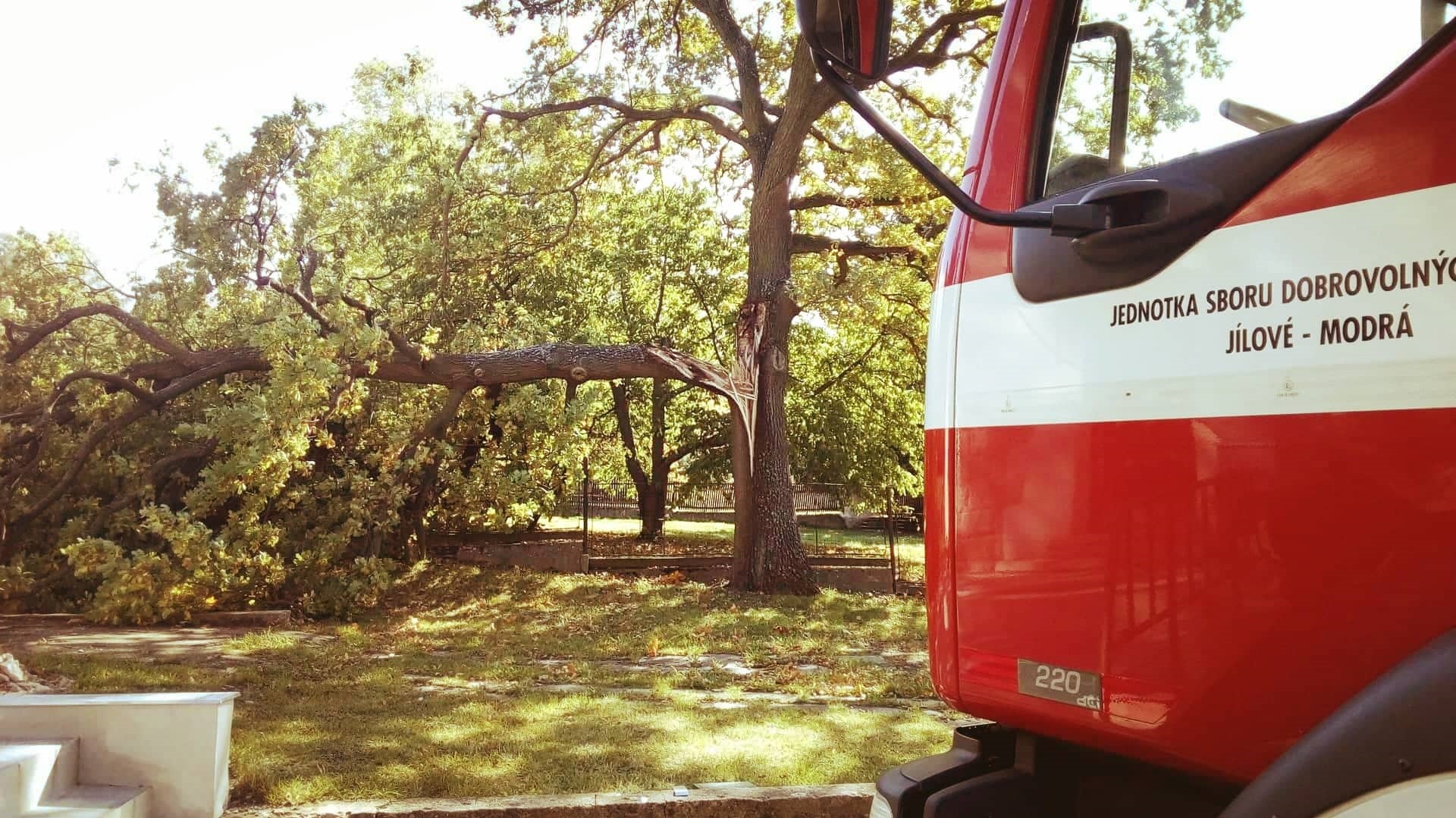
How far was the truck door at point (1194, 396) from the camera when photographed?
1549 mm

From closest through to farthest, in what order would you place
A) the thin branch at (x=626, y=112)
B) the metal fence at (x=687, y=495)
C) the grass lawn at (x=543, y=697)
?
1. the grass lawn at (x=543, y=697)
2. the thin branch at (x=626, y=112)
3. the metal fence at (x=687, y=495)

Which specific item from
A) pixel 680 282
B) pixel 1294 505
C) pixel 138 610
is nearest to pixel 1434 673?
pixel 1294 505

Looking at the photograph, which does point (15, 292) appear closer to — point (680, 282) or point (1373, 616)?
point (680, 282)

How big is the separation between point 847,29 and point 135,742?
142 inches

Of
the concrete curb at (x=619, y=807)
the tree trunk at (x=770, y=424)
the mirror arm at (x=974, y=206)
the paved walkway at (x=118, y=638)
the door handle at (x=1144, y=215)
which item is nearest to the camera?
the door handle at (x=1144, y=215)

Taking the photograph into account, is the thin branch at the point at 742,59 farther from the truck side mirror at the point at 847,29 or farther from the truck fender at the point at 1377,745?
the truck fender at the point at 1377,745

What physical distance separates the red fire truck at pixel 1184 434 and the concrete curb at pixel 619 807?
1.90 metres

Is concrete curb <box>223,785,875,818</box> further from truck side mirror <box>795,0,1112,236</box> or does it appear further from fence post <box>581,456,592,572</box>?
fence post <box>581,456,592,572</box>

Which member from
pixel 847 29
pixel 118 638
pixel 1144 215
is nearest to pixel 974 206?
pixel 1144 215

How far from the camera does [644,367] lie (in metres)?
13.5

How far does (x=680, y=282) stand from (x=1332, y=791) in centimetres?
2116

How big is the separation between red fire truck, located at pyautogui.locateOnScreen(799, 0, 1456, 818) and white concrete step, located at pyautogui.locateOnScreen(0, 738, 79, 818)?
2803 mm

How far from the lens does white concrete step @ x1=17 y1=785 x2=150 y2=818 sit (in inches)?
129

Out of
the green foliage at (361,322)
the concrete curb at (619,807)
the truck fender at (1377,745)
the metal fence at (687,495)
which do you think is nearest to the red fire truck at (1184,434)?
the truck fender at (1377,745)
